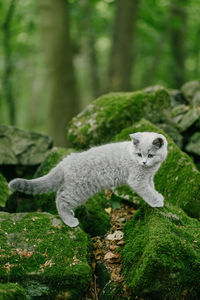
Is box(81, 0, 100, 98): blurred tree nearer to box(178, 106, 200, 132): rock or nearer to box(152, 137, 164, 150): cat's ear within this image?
box(178, 106, 200, 132): rock

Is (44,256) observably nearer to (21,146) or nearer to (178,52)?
(21,146)

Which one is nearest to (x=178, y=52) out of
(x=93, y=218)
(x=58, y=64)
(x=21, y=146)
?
(x=58, y=64)

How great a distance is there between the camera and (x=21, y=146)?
510cm

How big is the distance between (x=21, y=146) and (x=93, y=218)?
200 centimetres

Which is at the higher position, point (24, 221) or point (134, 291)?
point (24, 221)

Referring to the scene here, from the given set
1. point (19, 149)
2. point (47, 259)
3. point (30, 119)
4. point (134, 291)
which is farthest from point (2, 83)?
point (30, 119)

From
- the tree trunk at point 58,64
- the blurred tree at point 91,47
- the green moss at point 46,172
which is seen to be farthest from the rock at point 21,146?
the blurred tree at point 91,47

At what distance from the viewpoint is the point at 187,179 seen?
397 centimetres

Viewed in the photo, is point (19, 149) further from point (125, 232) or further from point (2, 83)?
point (2, 83)

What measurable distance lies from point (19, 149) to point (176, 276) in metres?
3.35

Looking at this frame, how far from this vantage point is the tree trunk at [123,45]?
786 centimetres

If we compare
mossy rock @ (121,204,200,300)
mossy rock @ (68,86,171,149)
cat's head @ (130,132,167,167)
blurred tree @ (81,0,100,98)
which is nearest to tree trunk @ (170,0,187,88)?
blurred tree @ (81,0,100,98)

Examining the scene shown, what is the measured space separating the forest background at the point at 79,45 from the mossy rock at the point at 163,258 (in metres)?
4.56

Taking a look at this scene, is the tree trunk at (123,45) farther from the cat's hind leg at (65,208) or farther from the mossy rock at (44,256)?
the mossy rock at (44,256)
